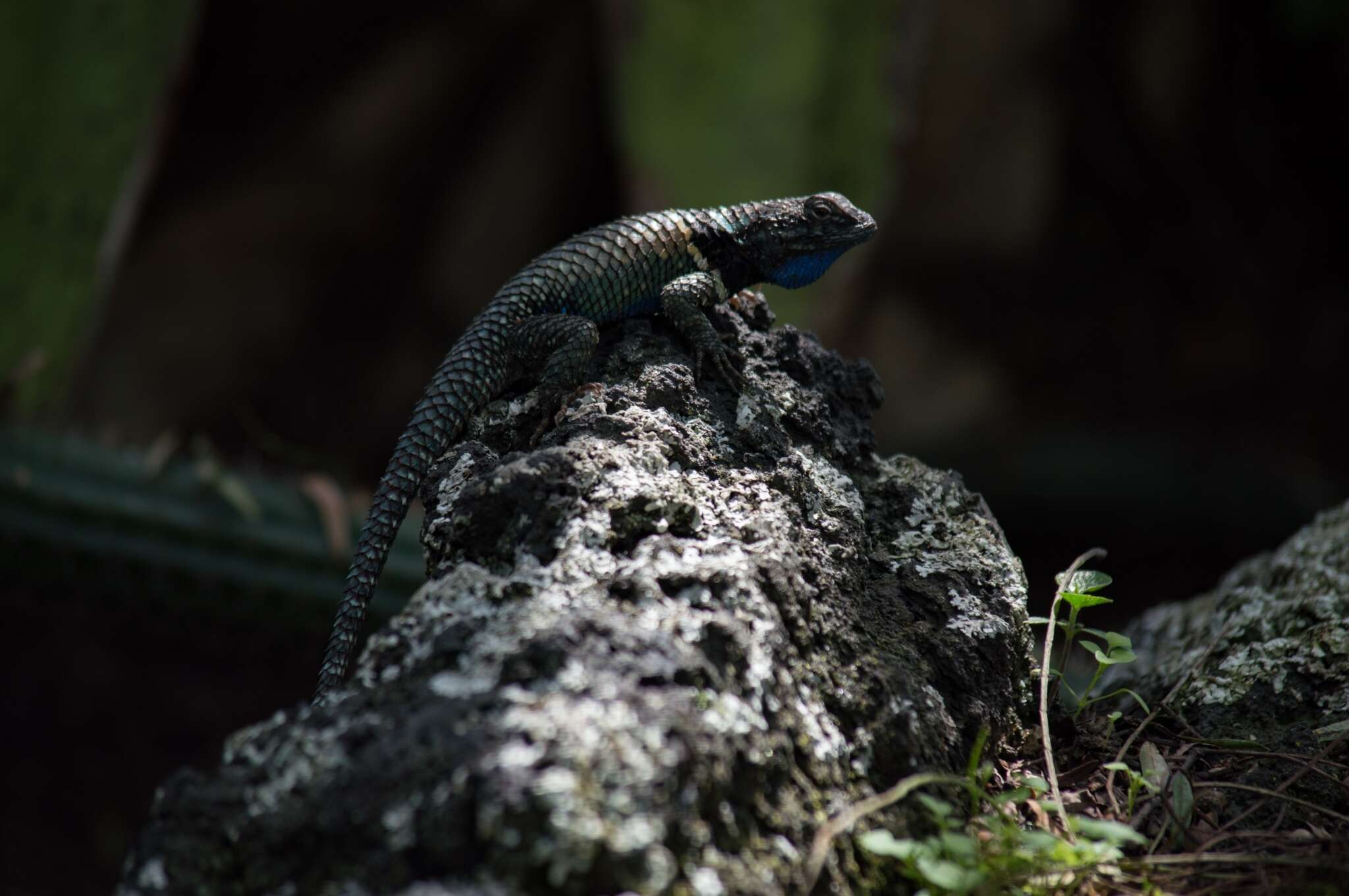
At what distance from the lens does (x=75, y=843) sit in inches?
172

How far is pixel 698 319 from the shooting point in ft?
7.06

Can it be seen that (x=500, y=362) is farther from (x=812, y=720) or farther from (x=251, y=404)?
(x=251, y=404)

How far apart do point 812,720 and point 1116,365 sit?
601 centimetres

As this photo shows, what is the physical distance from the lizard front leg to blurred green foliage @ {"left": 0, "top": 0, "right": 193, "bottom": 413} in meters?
3.11

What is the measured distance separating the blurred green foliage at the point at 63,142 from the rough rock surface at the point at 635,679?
3111 millimetres

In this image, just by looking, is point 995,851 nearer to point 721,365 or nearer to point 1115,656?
point 1115,656

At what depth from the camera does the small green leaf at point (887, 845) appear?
4.48 feet

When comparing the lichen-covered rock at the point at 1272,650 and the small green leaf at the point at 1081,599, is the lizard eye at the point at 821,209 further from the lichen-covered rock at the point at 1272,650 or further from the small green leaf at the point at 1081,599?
the lichen-covered rock at the point at 1272,650

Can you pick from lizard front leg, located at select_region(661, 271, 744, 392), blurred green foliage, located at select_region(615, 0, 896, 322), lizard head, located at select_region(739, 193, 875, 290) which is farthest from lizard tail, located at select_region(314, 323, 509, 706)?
blurred green foliage, located at select_region(615, 0, 896, 322)

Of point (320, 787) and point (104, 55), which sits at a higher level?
point (104, 55)

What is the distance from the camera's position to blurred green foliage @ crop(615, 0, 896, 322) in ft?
15.6

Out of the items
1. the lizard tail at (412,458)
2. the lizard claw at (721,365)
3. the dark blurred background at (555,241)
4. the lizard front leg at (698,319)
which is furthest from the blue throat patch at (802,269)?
the dark blurred background at (555,241)

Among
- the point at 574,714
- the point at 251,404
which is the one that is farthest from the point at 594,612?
the point at 251,404

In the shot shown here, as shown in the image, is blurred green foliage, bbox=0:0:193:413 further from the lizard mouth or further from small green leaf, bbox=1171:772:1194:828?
small green leaf, bbox=1171:772:1194:828
